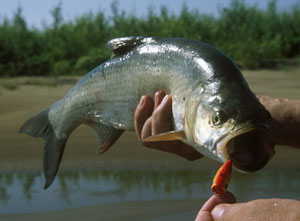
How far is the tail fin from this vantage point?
372cm

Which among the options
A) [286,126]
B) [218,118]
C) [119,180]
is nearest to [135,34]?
[119,180]

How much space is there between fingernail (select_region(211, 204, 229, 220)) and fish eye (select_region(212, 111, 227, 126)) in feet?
1.16

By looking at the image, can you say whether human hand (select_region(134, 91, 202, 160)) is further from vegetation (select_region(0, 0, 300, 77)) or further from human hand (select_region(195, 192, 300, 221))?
vegetation (select_region(0, 0, 300, 77))

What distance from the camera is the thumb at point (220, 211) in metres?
2.27

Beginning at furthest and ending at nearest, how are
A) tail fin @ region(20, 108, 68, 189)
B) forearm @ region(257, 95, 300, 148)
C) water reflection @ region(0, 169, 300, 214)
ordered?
water reflection @ region(0, 169, 300, 214), tail fin @ region(20, 108, 68, 189), forearm @ region(257, 95, 300, 148)

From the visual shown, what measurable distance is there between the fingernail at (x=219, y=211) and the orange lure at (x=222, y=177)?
0.22 ft

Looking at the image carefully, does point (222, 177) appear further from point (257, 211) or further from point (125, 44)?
point (125, 44)

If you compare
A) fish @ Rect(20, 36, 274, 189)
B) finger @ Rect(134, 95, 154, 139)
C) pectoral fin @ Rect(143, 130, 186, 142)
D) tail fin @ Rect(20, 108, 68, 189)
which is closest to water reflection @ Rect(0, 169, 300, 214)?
tail fin @ Rect(20, 108, 68, 189)

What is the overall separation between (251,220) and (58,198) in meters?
2.33

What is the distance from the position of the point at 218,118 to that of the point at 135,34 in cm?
883

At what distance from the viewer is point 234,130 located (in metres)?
2.19

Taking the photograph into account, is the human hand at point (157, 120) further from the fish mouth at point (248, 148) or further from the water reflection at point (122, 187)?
the water reflection at point (122, 187)

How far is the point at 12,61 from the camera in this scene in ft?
33.0

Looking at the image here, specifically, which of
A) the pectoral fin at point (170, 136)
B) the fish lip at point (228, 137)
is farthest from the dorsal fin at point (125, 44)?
the fish lip at point (228, 137)
